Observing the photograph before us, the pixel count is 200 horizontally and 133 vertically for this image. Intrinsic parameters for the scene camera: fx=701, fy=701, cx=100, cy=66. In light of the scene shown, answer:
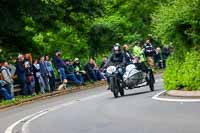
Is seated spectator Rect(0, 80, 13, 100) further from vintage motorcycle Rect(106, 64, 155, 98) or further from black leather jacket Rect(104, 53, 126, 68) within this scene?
vintage motorcycle Rect(106, 64, 155, 98)

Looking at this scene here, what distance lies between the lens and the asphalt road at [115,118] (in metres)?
14.3

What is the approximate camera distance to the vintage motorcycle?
24.3m

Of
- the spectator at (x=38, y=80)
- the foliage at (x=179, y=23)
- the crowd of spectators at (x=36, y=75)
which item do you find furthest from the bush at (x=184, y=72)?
the spectator at (x=38, y=80)

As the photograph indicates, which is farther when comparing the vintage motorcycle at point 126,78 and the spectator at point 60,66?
the spectator at point 60,66

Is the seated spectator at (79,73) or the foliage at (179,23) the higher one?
the foliage at (179,23)

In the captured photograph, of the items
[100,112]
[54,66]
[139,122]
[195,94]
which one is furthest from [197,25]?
[54,66]

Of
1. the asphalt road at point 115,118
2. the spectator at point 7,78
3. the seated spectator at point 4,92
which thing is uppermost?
the spectator at point 7,78

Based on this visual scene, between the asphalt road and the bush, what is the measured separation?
0.89 metres

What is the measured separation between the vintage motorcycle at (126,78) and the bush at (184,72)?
3408mm

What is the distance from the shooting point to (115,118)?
54.4 ft

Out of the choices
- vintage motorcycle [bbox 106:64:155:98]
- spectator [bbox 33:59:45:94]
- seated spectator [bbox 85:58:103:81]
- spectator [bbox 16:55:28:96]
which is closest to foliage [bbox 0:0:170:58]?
seated spectator [bbox 85:58:103:81]

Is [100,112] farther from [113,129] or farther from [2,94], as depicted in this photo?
[2,94]

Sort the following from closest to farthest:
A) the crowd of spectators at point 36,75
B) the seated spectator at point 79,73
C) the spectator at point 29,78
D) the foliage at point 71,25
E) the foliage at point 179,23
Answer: the foliage at point 179,23
the crowd of spectators at point 36,75
the spectator at point 29,78
the foliage at point 71,25
the seated spectator at point 79,73

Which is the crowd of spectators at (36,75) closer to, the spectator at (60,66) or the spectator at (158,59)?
the spectator at (60,66)
